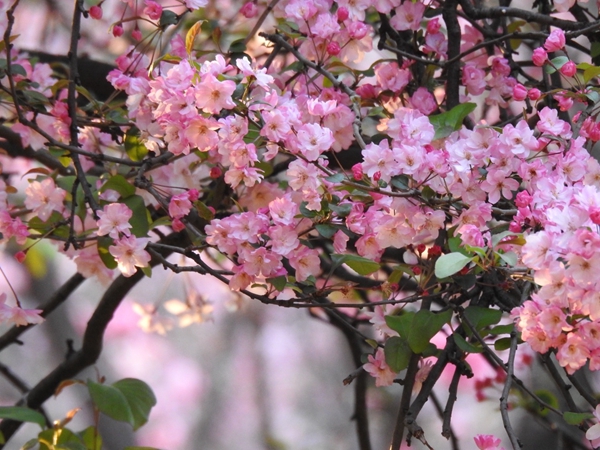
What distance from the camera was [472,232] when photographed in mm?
651

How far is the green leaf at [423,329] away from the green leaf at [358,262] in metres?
0.08

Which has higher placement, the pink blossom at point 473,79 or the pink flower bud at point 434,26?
the pink flower bud at point 434,26

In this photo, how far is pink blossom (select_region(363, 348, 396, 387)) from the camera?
2.84 feet

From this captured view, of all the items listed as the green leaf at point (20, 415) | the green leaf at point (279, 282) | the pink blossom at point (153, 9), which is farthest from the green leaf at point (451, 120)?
the green leaf at point (20, 415)

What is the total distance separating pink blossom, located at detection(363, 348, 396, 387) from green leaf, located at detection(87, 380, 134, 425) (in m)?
0.34

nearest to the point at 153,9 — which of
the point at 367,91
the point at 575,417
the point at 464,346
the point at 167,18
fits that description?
the point at 167,18

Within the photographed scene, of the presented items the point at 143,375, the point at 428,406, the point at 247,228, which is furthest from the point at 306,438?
the point at 247,228

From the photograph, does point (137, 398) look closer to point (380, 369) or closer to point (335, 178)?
point (380, 369)

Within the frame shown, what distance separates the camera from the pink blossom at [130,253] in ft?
2.61

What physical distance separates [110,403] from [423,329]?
1.46ft

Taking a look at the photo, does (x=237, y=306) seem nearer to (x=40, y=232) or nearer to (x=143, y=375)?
(x=40, y=232)

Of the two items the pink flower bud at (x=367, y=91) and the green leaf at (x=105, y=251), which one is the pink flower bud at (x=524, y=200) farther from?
the green leaf at (x=105, y=251)

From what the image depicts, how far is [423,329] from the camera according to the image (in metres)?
0.79

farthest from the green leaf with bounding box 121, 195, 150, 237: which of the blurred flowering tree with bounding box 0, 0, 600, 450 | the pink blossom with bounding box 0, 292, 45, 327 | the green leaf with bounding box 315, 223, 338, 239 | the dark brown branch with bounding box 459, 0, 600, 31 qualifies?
the dark brown branch with bounding box 459, 0, 600, 31
